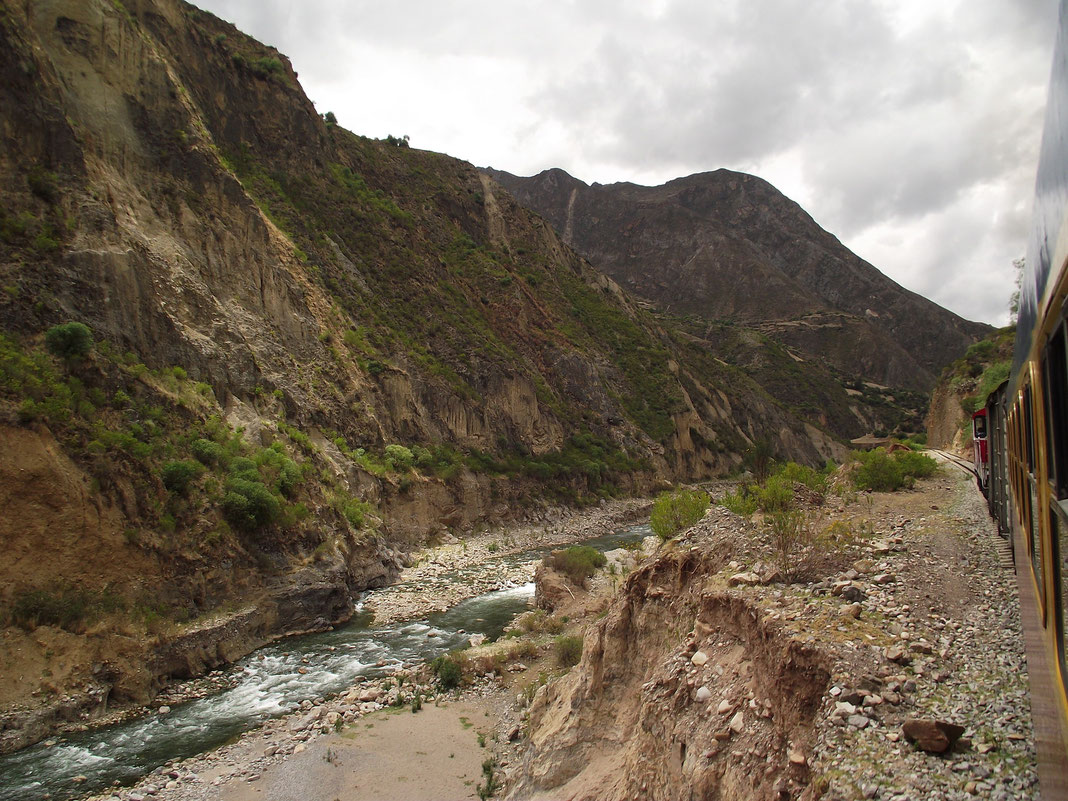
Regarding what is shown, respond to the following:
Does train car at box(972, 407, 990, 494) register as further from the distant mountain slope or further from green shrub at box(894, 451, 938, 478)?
the distant mountain slope

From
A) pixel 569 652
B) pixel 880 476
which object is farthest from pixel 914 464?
pixel 569 652

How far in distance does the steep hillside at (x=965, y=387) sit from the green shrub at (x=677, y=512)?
19.9 m

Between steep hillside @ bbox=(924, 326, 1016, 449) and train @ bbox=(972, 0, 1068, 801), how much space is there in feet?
88.7

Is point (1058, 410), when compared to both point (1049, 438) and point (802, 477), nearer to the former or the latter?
point (1049, 438)

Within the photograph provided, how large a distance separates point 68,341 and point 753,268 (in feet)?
407

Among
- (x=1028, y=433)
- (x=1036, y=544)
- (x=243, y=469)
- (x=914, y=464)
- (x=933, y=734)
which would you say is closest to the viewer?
(x=1036, y=544)

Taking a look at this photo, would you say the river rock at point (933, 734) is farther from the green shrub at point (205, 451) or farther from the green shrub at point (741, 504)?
the green shrub at point (205, 451)

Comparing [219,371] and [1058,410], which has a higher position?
[219,371]

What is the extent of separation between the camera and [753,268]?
409 feet

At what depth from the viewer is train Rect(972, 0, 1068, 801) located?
9.17 ft

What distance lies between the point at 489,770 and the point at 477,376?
35073 millimetres

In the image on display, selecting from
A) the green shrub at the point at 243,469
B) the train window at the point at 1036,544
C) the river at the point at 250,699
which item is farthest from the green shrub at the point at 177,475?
the train window at the point at 1036,544

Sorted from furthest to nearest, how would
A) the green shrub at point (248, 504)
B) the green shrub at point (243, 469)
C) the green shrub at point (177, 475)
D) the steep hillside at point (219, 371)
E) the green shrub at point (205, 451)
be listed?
the green shrub at point (243, 469)
the green shrub at point (205, 451)
the green shrub at point (248, 504)
the green shrub at point (177, 475)
the steep hillside at point (219, 371)

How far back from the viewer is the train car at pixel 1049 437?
110 inches
